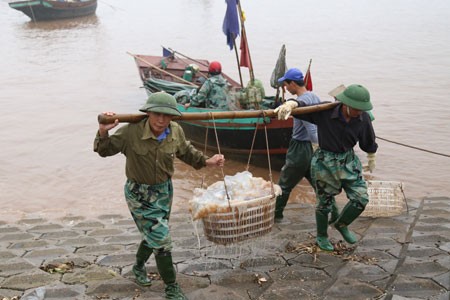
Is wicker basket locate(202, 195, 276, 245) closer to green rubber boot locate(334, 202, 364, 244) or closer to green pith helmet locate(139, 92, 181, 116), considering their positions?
green rubber boot locate(334, 202, 364, 244)

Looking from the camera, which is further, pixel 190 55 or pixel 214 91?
pixel 190 55

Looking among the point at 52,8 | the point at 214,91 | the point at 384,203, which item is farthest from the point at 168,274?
the point at 52,8

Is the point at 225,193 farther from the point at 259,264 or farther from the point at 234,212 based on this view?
the point at 259,264

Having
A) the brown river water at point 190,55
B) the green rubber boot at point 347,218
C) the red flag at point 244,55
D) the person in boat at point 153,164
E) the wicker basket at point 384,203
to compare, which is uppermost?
the person in boat at point 153,164

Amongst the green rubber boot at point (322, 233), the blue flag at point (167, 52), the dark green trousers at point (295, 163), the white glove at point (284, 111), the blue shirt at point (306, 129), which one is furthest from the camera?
the blue flag at point (167, 52)

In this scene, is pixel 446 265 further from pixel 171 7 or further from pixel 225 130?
pixel 171 7

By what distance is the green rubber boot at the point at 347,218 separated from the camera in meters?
4.63

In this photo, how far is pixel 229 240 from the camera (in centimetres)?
427

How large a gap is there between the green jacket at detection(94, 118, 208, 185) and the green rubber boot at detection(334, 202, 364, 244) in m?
1.67

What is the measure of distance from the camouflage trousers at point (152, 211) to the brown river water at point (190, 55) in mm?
4667

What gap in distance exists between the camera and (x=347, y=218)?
469cm

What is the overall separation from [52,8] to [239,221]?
99.8 ft

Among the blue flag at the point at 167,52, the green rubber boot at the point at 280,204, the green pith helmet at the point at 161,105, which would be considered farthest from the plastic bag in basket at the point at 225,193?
the blue flag at the point at 167,52

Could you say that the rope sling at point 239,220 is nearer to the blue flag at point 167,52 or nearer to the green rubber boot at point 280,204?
the green rubber boot at point 280,204
